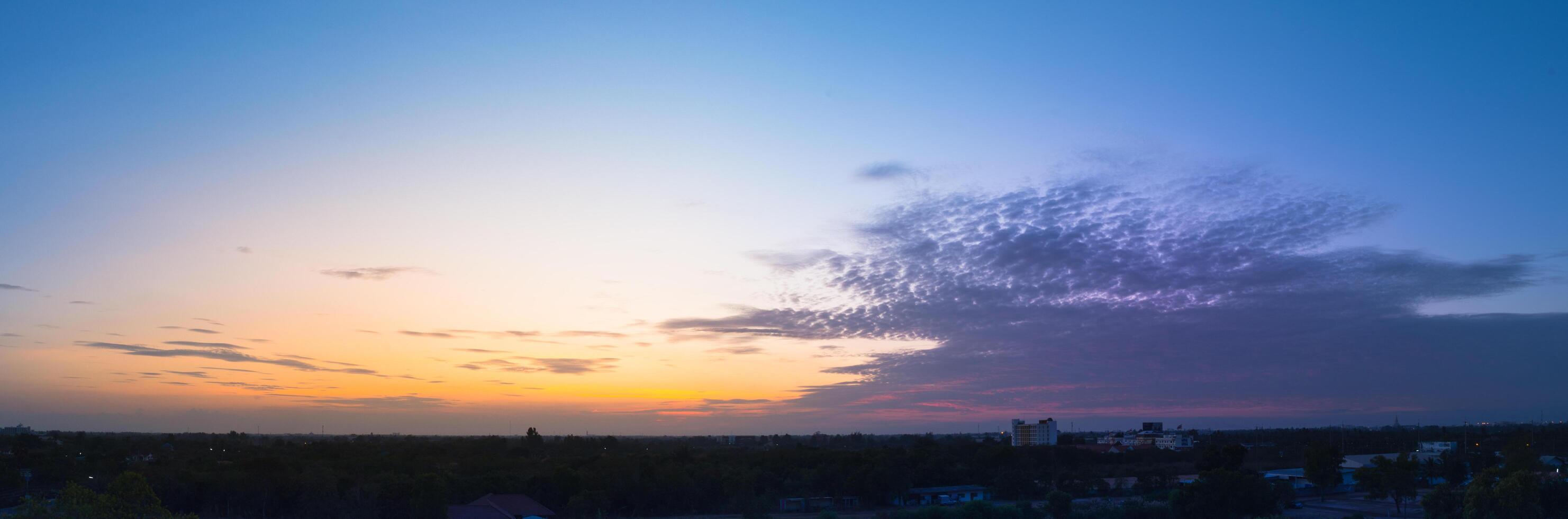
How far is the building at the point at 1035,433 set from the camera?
474ft

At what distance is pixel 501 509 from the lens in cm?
4419

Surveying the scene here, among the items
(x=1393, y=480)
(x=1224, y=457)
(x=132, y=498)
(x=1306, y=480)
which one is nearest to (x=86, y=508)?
(x=132, y=498)

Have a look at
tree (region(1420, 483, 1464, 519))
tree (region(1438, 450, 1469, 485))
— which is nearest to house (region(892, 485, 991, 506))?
tree (region(1420, 483, 1464, 519))

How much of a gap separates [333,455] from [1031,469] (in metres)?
54.5

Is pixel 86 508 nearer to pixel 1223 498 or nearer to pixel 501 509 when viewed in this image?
pixel 501 509

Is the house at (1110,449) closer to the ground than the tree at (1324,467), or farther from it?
closer to the ground

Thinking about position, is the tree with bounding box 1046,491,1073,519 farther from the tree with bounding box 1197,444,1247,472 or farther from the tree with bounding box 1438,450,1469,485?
the tree with bounding box 1438,450,1469,485

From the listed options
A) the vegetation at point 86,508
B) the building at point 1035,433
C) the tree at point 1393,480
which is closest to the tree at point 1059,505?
the tree at point 1393,480

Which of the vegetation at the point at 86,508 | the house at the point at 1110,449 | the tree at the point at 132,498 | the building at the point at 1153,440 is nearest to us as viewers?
the vegetation at the point at 86,508

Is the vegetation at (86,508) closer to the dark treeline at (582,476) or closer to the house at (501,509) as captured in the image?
the dark treeline at (582,476)

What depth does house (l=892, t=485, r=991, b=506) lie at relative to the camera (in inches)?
2323

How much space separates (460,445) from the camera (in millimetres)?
91562

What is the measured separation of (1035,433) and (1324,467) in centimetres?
8862

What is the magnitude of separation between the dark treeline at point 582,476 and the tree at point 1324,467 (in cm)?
614
